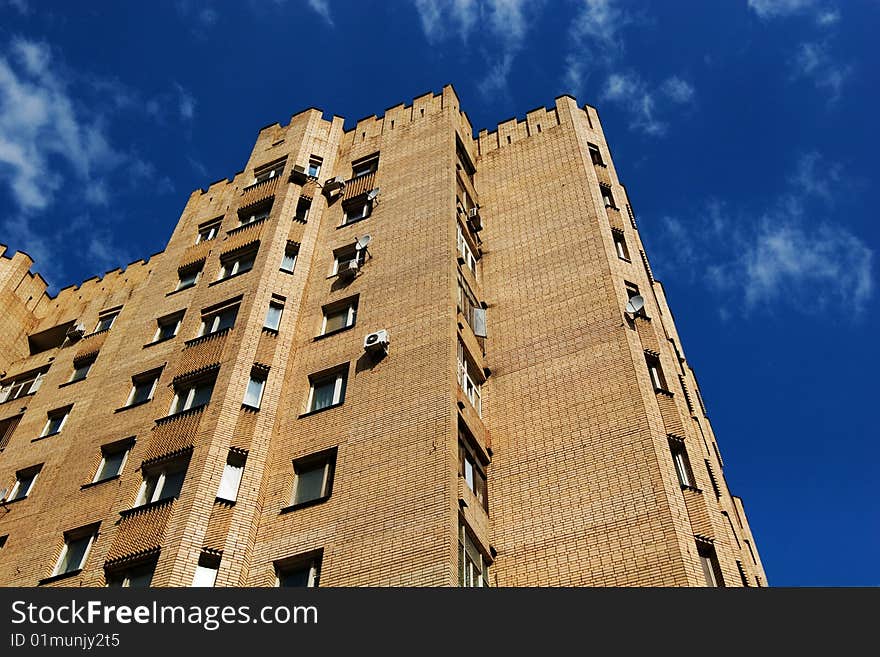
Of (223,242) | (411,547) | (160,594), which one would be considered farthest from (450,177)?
(160,594)

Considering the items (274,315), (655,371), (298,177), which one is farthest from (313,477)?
(298,177)

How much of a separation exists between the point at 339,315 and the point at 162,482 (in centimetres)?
691

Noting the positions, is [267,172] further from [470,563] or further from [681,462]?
[470,563]

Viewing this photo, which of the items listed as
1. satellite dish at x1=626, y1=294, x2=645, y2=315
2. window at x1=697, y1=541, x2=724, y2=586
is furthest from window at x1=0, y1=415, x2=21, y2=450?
window at x1=697, y1=541, x2=724, y2=586

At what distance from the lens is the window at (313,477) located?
1892 centimetres

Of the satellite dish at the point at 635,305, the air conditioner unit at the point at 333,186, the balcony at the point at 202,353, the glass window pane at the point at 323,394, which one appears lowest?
the glass window pane at the point at 323,394

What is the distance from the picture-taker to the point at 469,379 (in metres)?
22.5

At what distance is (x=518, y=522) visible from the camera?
18.8 metres

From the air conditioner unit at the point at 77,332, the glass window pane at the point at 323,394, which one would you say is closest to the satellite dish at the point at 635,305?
the glass window pane at the point at 323,394

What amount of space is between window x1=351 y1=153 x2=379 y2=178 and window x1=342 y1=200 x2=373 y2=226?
307 centimetres

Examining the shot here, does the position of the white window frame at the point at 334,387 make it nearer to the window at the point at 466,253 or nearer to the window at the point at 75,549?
the window at the point at 75,549

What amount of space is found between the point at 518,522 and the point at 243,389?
7.49 m

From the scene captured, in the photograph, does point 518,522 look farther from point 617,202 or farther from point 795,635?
point 617,202

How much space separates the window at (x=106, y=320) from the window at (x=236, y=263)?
25.0 ft
